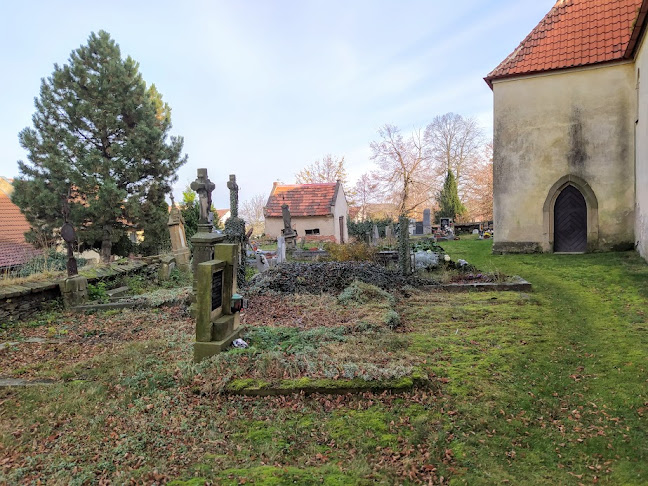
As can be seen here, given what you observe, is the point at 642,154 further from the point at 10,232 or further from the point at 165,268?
the point at 10,232

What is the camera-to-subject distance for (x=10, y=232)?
18766mm

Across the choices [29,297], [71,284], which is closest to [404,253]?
[71,284]

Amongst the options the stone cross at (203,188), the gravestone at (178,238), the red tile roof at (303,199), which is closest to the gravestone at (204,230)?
the stone cross at (203,188)

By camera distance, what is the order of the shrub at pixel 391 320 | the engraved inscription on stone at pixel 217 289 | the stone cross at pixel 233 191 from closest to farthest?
the engraved inscription on stone at pixel 217 289 < the shrub at pixel 391 320 < the stone cross at pixel 233 191

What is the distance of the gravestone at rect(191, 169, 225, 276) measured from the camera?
8211 mm

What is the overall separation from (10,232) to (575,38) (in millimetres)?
25480

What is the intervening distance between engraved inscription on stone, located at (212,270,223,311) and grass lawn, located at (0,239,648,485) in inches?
29.8

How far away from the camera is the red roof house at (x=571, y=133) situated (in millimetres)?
12547

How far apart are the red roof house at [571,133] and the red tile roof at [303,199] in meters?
14.9

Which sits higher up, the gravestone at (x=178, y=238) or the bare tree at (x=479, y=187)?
the bare tree at (x=479, y=187)

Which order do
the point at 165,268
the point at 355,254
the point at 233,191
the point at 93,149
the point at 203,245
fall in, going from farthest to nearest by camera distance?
the point at 93,149, the point at 355,254, the point at 233,191, the point at 165,268, the point at 203,245

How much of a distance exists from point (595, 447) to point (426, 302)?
499 cm

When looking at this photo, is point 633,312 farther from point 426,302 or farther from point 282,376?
point 282,376

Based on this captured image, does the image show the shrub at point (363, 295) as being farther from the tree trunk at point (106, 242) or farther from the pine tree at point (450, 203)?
the pine tree at point (450, 203)
